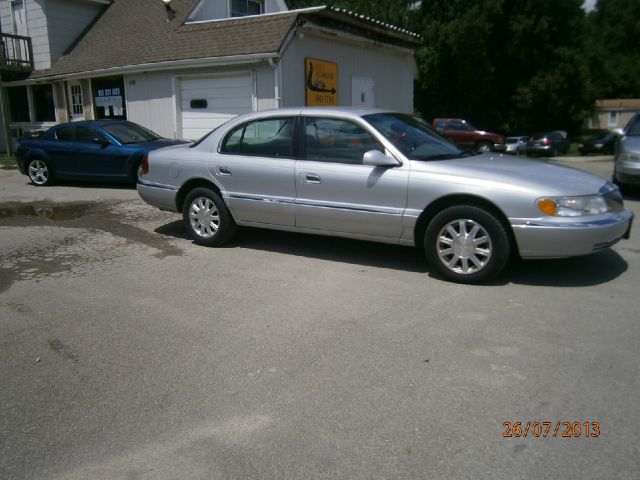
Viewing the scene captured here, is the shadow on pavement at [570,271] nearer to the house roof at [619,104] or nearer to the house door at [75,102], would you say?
the house door at [75,102]

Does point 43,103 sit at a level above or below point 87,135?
above

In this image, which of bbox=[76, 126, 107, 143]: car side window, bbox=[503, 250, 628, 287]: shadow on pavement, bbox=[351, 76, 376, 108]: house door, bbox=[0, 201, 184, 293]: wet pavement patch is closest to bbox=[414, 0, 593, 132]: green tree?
bbox=[351, 76, 376, 108]: house door

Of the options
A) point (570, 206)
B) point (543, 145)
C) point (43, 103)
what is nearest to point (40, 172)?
point (43, 103)

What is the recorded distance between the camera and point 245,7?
18125 millimetres

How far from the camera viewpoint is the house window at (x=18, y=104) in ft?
68.9

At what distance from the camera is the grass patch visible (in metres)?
16.2

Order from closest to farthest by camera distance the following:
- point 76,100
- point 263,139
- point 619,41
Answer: point 263,139 < point 76,100 < point 619,41

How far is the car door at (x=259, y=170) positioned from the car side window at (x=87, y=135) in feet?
19.1

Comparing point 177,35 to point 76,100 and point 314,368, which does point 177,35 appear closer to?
point 76,100

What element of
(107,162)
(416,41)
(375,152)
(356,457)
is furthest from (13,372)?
(416,41)

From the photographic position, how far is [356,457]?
111 inches

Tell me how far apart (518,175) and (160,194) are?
169 inches

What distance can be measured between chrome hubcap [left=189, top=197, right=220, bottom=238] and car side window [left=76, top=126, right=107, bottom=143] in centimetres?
547
